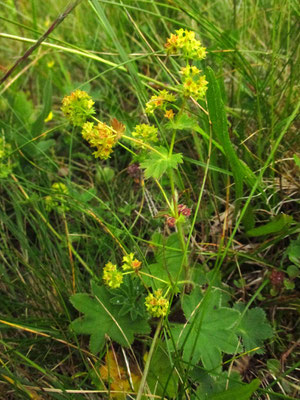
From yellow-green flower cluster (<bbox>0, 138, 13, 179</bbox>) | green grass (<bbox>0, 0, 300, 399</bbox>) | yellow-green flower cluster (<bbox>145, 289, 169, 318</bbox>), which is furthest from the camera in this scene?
yellow-green flower cluster (<bbox>0, 138, 13, 179</bbox>)

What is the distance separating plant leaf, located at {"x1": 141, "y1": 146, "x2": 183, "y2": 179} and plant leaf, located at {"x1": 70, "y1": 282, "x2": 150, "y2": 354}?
45 centimetres

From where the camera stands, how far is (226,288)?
1.39 m

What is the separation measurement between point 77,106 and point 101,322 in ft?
2.17

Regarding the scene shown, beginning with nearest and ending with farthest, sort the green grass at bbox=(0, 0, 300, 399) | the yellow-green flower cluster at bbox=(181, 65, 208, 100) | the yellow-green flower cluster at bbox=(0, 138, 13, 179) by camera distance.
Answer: the yellow-green flower cluster at bbox=(181, 65, 208, 100), the green grass at bbox=(0, 0, 300, 399), the yellow-green flower cluster at bbox=(0, 138, 13, 179)

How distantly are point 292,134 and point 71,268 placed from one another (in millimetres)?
928

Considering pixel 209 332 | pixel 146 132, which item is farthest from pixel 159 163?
pixel 209 332

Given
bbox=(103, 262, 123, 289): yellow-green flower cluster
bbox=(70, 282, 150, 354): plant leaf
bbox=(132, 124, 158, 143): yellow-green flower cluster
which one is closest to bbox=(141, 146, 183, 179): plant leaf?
bbox=(132, 124, 158, 143): yellow-green flower cluster

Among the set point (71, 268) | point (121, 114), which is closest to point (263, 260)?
point (71, 268)

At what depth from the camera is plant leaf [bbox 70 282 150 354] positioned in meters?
1.25

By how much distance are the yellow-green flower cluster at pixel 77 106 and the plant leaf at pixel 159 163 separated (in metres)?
0.19

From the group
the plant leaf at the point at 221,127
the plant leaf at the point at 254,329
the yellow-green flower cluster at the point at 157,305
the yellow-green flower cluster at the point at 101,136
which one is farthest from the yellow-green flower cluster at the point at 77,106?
the plant leaf at the point at 254,329

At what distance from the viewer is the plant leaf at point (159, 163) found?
1.05m

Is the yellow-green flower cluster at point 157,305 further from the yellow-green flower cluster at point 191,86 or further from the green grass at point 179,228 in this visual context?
the yellow-green flower cluster at point 191,86

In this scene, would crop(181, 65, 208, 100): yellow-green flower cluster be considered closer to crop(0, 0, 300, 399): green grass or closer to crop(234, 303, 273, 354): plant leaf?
crop(0, 0, 300, 399): green grass
